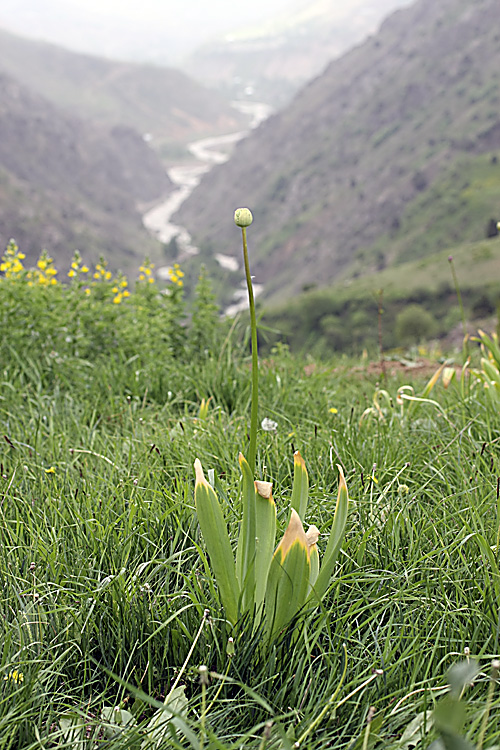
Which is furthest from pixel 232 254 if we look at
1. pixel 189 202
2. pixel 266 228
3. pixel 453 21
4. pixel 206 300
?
pixel 206 300

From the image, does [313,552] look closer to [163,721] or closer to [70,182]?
[163,721]

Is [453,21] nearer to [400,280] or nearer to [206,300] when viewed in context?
[400,280]

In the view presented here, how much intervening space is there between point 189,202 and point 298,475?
167 metres

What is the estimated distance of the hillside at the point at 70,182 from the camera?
305ft

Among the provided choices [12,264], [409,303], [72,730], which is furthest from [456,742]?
[409,303]

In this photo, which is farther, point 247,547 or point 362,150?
point 362,150

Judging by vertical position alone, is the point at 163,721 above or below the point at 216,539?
below

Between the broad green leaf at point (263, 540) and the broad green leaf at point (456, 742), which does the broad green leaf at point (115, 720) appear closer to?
the broad green leaf at point (263, 540)

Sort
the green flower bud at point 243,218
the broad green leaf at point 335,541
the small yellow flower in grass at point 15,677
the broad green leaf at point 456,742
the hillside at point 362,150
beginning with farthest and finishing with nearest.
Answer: the hillside at point 362,150, the broad green leaf at point 335,541, the small yellow flower in grass at point 15,677, the green flower bud at point 243,218, the broad green leaf at point 456,742

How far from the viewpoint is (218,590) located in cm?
168

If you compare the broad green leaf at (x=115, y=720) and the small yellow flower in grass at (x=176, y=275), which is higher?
the small yellow flower in grass at (x=176, y=275)

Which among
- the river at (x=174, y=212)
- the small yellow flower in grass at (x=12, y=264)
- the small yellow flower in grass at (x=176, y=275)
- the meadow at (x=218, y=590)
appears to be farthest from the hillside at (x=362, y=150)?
the meadow at (x=218, y=590)

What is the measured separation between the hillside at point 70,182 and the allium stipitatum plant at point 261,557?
8724cm

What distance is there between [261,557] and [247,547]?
2.0 inches
